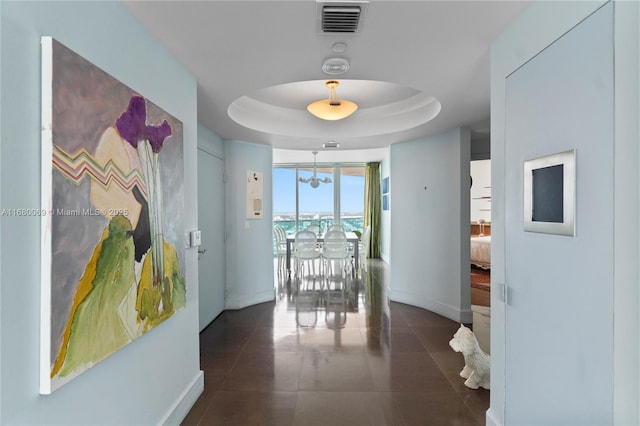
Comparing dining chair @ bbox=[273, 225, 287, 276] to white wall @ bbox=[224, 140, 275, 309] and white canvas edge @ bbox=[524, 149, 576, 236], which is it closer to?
Answer: white wall @ bbox=[224, 140, 275, 309]

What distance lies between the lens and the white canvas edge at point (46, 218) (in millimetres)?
995

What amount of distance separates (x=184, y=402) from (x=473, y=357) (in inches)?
82.6

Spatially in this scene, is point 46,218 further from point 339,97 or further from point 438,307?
point 438,307

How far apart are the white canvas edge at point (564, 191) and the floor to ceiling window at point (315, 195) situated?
6.96 metres

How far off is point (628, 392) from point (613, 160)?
0.79 m

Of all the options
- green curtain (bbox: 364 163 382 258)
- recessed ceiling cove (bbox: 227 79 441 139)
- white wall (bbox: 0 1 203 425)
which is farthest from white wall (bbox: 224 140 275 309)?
green curtain (bbox: 364 163 382 258)

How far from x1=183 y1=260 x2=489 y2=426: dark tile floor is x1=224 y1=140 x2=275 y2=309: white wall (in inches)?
11.2

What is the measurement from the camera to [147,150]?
1.58 m

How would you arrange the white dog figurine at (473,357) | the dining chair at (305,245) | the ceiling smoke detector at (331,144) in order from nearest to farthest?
the white dog figurine at (473,357), the ceiling smoke detector at (331,144), the dining chair at (305,245)

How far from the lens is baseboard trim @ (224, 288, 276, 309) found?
416 centimetres

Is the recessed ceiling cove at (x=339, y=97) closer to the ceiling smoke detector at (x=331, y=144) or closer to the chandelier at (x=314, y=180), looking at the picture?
the ceiling smoke detector at (x=331, y=144)

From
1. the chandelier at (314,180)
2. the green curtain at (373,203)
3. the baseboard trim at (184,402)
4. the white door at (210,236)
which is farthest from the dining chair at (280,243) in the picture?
the baseboard trim at (184,402)

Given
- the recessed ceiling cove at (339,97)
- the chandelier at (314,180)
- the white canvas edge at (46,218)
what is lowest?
the white canvas edge at (46,218)

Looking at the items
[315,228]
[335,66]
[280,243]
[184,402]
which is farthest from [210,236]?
[315,228]
